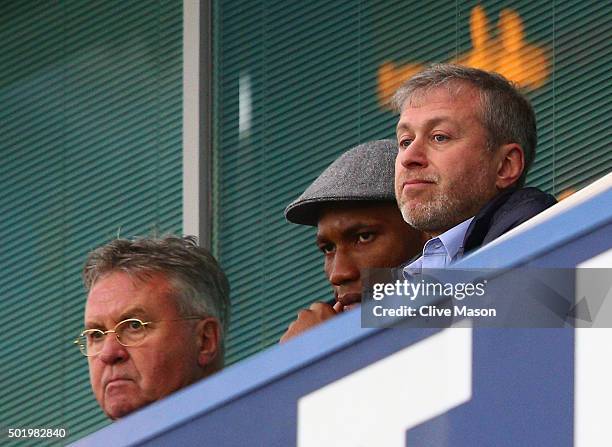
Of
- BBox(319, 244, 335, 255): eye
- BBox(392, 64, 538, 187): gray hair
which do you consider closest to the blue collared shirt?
BBox(392, 64, 538, 187): gray hair

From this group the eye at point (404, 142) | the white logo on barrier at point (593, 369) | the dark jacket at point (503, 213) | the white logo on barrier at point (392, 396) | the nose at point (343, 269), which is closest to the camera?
the white logo on barrier at point (593, 369)

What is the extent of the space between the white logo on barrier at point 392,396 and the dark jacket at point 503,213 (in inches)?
21.0

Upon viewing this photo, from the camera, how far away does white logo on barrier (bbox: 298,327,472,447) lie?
9.71 feet

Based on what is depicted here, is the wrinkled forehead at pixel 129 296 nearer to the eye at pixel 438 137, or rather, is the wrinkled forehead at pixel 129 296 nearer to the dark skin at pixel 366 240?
the dark skin at pixel 366 240

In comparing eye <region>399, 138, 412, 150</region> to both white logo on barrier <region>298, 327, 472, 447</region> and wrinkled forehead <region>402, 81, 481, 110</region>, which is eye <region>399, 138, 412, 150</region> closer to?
wrinkled forehead <region>402, 81, 481, 110</region>

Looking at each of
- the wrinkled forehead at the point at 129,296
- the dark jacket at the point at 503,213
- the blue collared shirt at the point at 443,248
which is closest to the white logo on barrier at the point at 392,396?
the dark jacket at the point at 503,213

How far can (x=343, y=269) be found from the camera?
4.17 m

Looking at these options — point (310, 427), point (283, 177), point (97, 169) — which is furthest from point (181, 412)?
point (97, 169)

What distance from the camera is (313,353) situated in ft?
10.0

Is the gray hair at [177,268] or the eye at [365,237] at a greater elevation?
the eye at [365,237]

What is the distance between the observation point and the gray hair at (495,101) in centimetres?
389

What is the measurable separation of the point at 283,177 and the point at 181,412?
2997 millimetres

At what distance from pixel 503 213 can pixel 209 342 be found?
34.9 inches

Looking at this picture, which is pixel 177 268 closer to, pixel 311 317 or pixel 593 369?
pixel 311 317
